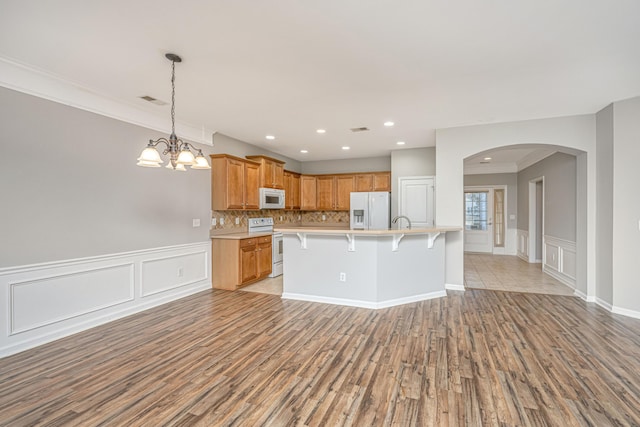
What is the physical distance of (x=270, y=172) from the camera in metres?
6.41

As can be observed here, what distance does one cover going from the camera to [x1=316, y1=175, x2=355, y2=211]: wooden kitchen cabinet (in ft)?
24.9

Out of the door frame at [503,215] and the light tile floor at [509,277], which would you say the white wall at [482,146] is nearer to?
the light tile floor at [509,277]

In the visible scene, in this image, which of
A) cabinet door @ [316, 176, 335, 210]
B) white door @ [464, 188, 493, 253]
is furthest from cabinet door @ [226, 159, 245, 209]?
white door @ [464, 188, 493, 253]

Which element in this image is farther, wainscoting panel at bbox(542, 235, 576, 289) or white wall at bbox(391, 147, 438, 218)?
white wall at bbox(391, 147, 438, 218)

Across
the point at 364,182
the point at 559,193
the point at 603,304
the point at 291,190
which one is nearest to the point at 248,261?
the point at 291,190

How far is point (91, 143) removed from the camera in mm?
3539

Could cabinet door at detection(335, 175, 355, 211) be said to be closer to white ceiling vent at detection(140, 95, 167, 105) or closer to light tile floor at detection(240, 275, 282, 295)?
light tile floor at detection(240, 275, 282, 295)

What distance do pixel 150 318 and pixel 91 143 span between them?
2.21 meters

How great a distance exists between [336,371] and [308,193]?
18.7 feet

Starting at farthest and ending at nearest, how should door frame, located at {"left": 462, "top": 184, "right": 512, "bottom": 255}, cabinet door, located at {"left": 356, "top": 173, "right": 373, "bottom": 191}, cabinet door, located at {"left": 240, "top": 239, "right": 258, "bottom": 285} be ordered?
door frame, located at {"left": 462, "top": 184, "right": 512, "bottom": 255} → cabinet door, located at {"left": 356, "top": 173, "right": 373, "bottom": 191} → cabinet door, located at {"left": 240, "top": 239, "right": 258, "bottom": 285}

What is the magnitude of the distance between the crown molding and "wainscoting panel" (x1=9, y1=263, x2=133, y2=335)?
6.15ft

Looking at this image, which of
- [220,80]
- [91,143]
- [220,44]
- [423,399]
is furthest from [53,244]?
[423,399]

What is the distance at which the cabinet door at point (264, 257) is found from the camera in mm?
5645

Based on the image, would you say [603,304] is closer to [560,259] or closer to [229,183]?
[560,259]
